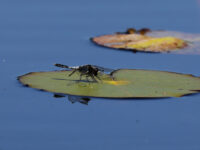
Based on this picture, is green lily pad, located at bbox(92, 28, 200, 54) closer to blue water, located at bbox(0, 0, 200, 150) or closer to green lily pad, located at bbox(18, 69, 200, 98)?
blue water, located at bbox(0, 0, 200, 150)

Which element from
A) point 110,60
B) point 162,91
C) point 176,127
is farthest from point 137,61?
point 176,127

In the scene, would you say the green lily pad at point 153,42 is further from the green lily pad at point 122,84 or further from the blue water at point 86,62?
the green lily pad at point 122,84

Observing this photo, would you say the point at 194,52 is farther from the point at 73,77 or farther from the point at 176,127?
the point at 176,127

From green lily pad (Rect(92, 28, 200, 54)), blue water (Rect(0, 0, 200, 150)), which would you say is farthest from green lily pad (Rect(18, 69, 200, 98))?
green lily pad (Rect(92, 28, 200, 54))

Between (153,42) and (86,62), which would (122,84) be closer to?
(86,62)

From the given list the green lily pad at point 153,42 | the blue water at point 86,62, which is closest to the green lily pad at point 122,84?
the blue water at point 86,62

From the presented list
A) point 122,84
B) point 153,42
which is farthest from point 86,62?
point 153,42
